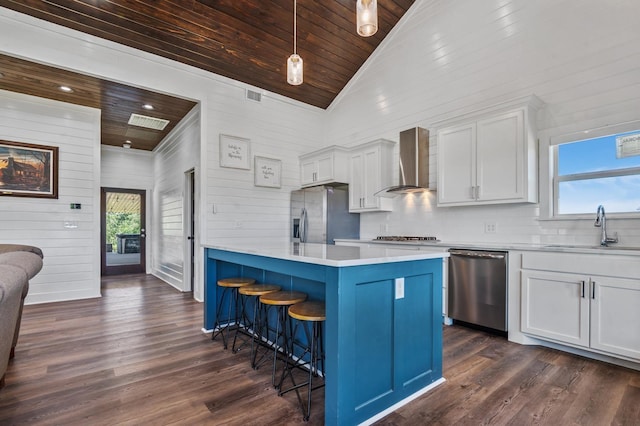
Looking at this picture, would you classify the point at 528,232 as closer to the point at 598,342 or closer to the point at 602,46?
the point at 598,342

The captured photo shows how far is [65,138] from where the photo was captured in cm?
500

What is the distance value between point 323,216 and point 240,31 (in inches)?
108

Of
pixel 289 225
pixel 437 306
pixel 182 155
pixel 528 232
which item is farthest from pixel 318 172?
pixel 437 306

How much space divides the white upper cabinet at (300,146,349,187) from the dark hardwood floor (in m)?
2.84

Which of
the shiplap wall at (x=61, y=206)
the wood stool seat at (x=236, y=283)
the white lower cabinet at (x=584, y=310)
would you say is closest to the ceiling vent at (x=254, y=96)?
the shiplap wall at (x=61, y=206)

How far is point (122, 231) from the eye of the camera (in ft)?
24.4

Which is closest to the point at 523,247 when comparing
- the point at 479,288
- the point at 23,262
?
the point at 479,288

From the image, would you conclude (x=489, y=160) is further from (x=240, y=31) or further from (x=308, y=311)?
(x=240, y=31)

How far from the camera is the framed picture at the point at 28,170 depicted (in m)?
4.58

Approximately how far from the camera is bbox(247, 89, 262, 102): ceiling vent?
17.3 ft

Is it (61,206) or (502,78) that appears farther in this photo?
(61,206)

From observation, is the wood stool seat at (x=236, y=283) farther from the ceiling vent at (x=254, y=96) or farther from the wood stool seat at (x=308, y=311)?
the ceiling vent at (x=254, y=96)

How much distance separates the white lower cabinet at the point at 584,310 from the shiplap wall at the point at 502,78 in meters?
0.67

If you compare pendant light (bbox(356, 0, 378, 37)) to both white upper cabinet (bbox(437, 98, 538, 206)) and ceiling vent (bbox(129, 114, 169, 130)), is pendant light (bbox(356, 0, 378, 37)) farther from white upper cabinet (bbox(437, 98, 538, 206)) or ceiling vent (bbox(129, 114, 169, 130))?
ceiling vent (bbox(129, 114, 169, 130))
